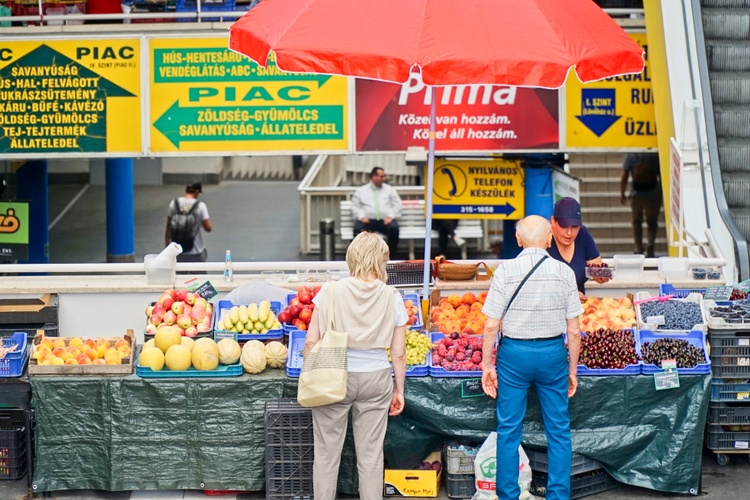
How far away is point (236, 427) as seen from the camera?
788 cm

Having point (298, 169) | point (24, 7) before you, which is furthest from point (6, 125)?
point (298, 169)

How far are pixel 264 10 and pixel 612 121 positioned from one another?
5.72m

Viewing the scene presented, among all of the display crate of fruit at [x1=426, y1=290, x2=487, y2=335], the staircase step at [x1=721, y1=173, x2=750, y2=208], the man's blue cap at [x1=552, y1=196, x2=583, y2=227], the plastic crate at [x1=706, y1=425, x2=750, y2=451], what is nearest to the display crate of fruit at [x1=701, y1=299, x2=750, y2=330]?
the plastic crate at [x1=706, y1=425, x2=750, y2=451]

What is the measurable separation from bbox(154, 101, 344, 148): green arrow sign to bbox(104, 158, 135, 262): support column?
614 centimetres

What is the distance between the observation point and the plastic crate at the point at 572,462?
25.9 ft

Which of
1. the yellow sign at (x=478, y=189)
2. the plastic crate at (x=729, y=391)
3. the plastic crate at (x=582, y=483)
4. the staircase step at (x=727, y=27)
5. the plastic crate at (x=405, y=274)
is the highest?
the staircase step at (x=727, y=27)

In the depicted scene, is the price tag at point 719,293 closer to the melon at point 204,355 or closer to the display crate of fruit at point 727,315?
the display crate of fruit at point 727,315

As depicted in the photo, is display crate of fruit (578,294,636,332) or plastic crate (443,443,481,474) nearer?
plastic crate (443,443,481,474)

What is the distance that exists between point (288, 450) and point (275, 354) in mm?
702

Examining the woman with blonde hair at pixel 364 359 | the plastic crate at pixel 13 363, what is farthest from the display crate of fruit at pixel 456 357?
the plastic crate at pixel 13 363

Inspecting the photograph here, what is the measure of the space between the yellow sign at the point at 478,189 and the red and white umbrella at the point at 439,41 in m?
5.02

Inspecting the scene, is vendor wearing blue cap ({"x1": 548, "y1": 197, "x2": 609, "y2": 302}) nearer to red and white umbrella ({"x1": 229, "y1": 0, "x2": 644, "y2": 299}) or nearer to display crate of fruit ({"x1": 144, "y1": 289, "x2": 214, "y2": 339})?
red and white umbrella ({"x1": 229, "y1": 0, "x2": 644, "y2": 299})

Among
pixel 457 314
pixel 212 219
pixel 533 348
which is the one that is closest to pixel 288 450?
pixel 533 348

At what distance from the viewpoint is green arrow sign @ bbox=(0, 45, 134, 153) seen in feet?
41.0
